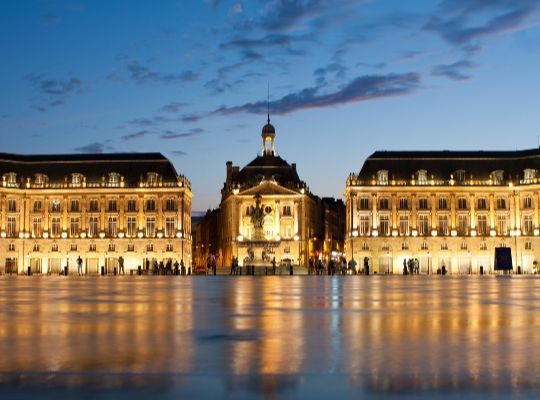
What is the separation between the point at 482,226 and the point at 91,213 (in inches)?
2065

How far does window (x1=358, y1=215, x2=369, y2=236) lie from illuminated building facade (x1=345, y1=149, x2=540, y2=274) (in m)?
0.13

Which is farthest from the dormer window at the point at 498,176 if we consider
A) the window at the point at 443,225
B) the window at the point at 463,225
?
the window at the point at 443,225

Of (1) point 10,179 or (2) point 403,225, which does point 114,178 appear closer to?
(1) point 10,179

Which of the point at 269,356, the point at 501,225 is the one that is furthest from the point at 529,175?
the point at 269,356

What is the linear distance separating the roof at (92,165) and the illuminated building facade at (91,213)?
0.45 ft

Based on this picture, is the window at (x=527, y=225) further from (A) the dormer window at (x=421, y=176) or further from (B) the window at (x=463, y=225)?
(A) the dormer window at (x=421, y=176)

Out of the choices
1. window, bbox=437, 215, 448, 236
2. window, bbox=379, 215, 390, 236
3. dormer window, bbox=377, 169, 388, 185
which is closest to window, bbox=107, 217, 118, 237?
window, bbox=379, 215, 390, 236

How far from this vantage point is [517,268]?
110m

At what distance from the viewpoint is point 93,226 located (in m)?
120

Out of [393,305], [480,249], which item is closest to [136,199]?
[480,249]

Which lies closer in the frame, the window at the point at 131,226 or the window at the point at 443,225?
the window at the point at 443,225

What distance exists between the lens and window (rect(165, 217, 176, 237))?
390 feet

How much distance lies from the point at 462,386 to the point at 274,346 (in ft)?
10.9

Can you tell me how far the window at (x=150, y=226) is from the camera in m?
119
